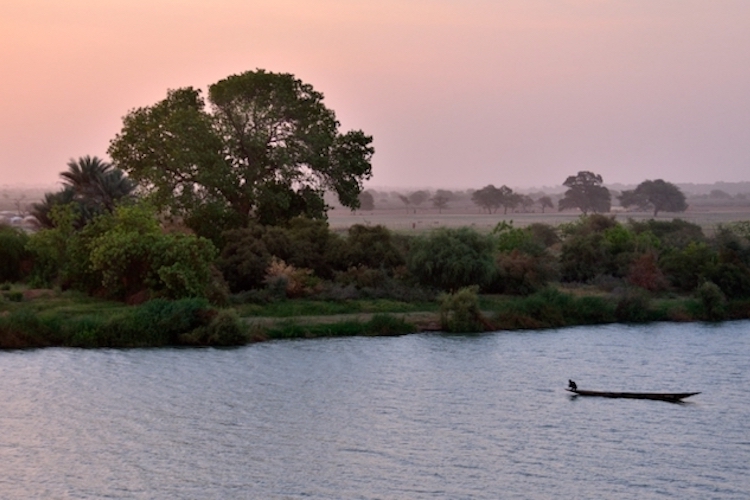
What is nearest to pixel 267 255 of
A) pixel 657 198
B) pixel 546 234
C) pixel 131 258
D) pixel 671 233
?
pixel 131 258

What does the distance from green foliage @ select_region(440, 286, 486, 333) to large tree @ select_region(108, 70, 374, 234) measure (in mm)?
14719

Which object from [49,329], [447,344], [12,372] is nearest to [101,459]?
[12,372]

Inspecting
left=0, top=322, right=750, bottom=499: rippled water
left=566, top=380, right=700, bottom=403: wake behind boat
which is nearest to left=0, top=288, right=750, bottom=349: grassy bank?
left=0, top=322, right=750, bottom=499: rippled water

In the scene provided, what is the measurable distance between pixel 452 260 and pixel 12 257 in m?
20.3

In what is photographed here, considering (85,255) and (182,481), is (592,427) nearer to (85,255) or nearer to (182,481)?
(182,481)

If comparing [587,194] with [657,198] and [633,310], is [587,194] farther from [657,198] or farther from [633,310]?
[633,310]

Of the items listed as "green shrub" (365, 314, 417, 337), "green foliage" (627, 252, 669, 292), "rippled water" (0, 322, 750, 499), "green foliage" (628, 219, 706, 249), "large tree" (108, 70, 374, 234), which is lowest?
"rippled water" (0, 322, 750, 499)

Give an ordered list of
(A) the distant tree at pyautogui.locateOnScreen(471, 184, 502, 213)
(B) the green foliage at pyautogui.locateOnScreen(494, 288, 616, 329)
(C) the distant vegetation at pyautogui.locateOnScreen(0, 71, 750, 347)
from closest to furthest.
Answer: (C) the distant vegetation at pyautogui.locateOnScreen(0, 71, 750, 347) → (B) the green foliage at pyautogui.locateOnScreen(494, 288, 616, 329) → (A) the distant tree at pyautogui.locateOnScreen(471, 184, 502, 213)

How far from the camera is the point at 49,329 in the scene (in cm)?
4084

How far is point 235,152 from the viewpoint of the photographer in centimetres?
5750

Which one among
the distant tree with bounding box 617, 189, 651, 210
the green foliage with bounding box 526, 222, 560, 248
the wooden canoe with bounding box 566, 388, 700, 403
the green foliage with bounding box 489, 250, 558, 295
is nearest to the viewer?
the wooden canoe with bounding box 566, 388, 700, 403

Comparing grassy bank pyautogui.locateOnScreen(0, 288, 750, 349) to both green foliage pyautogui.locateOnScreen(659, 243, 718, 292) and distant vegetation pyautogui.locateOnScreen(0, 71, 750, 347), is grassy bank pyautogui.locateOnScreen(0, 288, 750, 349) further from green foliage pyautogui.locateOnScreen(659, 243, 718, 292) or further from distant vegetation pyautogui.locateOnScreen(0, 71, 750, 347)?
green foliage pyautogui.locateOnScreen(659, 243, 718, 292)

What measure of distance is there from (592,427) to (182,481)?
11265mm

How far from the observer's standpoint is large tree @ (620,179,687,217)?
157250mm
